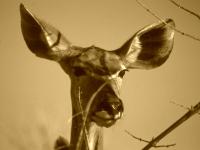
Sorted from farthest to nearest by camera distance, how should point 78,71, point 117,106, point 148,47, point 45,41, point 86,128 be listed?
1. point 148,47
2. point 45,41
3. point 78,71
4. point 86,128
5. point 117,106

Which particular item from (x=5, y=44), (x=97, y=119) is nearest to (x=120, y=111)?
(x=97, y=119)

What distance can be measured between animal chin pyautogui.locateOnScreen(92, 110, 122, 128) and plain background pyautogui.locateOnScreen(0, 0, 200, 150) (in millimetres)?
532

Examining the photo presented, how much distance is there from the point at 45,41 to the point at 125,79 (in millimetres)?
640

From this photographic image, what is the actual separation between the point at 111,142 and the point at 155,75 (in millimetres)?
530

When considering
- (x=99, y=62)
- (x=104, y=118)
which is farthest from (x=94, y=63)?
(x=104, y=118)

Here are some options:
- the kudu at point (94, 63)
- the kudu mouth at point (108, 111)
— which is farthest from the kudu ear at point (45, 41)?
the kudu mouth at point (108, 111)

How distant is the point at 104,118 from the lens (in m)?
2.44

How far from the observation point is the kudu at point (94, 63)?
2.49 meters

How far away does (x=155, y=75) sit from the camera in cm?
344

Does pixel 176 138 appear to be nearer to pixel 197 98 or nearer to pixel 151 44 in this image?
pixel 197 98

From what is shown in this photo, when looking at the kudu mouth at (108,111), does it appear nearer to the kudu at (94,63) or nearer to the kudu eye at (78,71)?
the kudu at (94,63)

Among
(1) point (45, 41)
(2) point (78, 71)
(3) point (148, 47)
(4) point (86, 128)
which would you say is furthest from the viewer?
(3) point (148, 47)

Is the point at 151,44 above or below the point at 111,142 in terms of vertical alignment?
above

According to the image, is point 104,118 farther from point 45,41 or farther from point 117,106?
point 45,41
